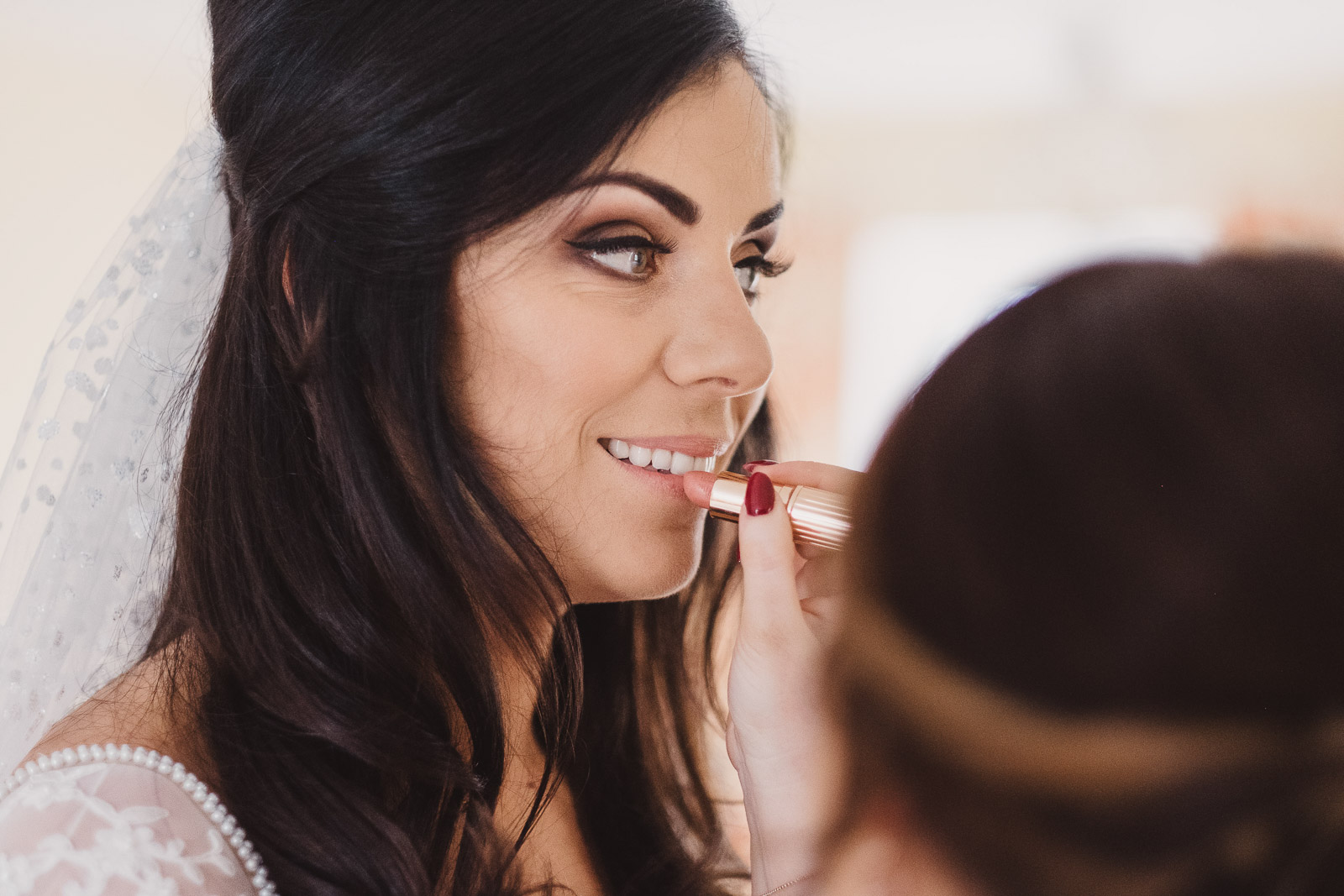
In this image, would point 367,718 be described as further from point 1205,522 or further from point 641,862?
point 1205,522

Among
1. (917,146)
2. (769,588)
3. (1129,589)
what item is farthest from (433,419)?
(917,146)

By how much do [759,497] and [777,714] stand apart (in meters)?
0.16

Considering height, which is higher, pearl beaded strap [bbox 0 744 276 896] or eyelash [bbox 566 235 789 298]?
eyelash [bbox 566 235 789 298]

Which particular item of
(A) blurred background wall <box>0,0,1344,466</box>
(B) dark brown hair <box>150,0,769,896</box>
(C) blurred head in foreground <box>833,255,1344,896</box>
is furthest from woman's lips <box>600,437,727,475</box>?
(A) blurred background wall <box>0,0,1344,466</box>

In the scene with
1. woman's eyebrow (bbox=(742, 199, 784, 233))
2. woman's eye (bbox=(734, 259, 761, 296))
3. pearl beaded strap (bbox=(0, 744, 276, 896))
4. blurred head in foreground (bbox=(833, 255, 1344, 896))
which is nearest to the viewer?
blurred head in foreground (bbox=(833, 255, 1344, 896))

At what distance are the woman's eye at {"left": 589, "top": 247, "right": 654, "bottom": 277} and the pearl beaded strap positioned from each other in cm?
47

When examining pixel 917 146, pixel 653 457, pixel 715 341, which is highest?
pixel 917 146

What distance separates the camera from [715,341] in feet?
2.78

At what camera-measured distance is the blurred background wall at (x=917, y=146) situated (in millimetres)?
3039

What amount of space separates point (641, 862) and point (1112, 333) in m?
0.91

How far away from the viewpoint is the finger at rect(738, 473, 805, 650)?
739mm

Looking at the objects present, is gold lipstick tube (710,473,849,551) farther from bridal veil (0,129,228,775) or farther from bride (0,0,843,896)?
bridal veil (0,129,228,775)

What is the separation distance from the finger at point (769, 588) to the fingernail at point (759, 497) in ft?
0.06

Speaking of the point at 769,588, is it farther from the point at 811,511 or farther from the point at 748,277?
the point at 748,277
